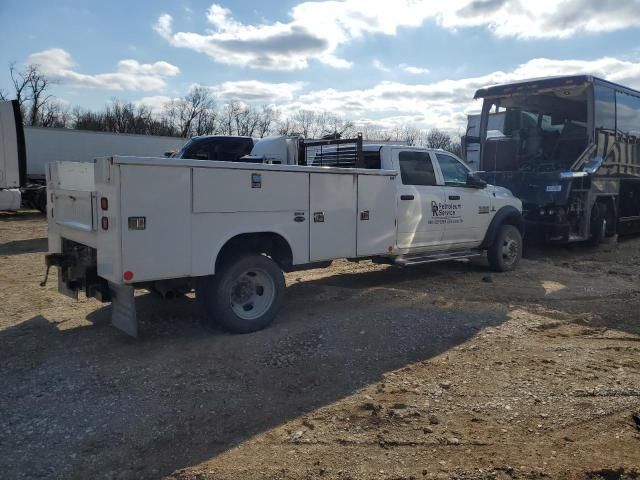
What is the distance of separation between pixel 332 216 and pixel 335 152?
69.4 inches

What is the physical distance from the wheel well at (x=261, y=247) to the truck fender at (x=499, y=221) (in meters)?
4.20

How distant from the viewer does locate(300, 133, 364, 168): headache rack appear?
762 cm

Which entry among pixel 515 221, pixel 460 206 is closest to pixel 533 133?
pixel 515 221

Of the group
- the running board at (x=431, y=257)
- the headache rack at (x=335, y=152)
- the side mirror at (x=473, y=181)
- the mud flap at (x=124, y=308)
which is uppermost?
the headache rack at (x=335, y=152)

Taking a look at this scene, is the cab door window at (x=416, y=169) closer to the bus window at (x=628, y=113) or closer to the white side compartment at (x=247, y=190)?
the white side compartment at (x=247, y=190)

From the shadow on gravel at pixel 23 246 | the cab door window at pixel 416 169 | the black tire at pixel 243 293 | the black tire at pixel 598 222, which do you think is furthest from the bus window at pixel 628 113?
the shadow on gravel at pixel 23 246

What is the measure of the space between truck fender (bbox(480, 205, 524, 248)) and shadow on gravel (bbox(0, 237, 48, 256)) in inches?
366

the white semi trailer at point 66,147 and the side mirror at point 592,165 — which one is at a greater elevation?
the white semi trailer at point 66,147

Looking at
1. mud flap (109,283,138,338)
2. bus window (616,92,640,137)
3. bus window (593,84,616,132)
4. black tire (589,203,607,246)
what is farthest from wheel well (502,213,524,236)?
mud flap (109,283,138,338)

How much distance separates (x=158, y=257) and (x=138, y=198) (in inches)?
23.3

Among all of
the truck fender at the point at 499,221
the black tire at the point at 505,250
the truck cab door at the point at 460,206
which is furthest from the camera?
the black tire at the point at 505,250

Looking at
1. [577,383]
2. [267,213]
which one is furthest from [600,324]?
[267,213]

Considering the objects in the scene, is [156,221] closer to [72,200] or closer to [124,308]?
[124,308]

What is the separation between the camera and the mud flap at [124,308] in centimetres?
532
